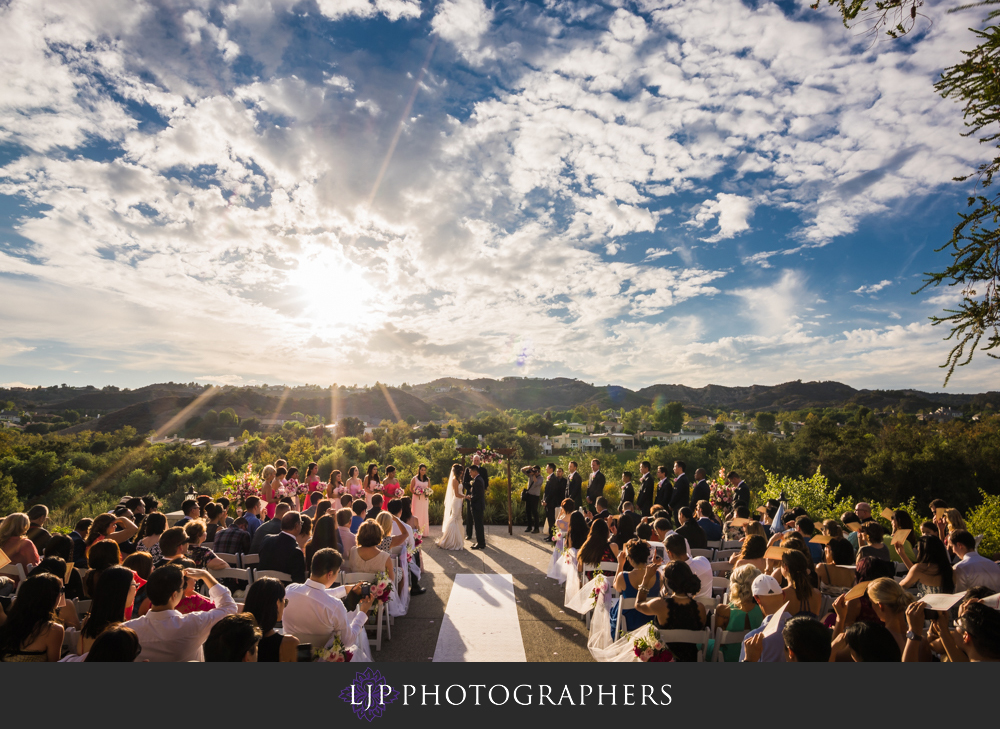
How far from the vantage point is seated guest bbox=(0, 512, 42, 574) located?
15.6 feet

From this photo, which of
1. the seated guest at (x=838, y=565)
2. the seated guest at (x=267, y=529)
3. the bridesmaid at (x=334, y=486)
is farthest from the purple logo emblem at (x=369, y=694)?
the bridesmaid at (x=334, y=486)

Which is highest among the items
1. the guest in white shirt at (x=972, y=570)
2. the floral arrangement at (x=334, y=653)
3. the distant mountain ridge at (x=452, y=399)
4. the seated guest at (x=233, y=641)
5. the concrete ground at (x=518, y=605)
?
the distant mountain ridge at (x=452, y=399)

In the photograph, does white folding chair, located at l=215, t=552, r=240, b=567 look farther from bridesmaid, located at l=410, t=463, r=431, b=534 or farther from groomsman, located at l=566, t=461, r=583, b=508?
groomsman, located at l=566, t=461, r=583, b=508

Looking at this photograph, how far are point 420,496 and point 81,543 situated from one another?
6076mm

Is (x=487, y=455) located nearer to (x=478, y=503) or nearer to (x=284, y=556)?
(x=478, y=503)

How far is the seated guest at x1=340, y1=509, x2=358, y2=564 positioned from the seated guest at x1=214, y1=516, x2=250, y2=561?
1.12 m

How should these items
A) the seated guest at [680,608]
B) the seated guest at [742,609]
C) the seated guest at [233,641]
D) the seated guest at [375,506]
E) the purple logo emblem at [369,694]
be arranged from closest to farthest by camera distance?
the seated guest at [233,641]
the purple logo emblem at [369,694]
the seated guest at [680,608]
the seated guest at [742,609]
the seated guest at [375,506]

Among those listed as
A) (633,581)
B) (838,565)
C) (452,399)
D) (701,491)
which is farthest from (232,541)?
(452,399)

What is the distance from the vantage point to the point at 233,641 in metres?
2.55

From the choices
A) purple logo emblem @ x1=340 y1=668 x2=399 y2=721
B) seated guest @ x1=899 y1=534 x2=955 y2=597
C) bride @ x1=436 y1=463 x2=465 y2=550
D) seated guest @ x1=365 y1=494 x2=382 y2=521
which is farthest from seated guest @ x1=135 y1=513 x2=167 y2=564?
seated guest @ x1=899 y1=534 x2=955 y2=597

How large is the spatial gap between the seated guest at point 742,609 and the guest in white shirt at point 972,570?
2.15 metres

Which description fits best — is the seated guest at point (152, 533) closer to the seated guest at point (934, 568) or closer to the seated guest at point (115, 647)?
the seated guest at point (115, 647)

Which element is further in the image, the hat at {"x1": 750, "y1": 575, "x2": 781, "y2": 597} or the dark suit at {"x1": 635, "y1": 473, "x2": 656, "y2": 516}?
the dark suit at {"x1": 635, "y1": 473, "x2": 656, "y2": 516}

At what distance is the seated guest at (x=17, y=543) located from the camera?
4.74 metres
